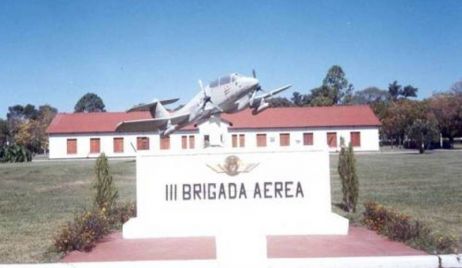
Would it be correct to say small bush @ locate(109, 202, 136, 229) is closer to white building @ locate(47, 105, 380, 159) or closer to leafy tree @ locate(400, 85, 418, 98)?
white building @ locate(47, 105, 380, 159)

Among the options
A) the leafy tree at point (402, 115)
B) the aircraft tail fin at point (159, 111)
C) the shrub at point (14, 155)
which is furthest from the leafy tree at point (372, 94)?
the aircraft tail fin at point (159, 111)

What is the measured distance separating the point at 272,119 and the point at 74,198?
39190 mm

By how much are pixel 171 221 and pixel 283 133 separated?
148 ft

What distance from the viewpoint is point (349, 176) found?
14492 mm

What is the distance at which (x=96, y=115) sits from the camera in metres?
60.2

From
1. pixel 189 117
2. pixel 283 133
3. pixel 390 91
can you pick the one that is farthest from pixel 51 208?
pixel 390 91

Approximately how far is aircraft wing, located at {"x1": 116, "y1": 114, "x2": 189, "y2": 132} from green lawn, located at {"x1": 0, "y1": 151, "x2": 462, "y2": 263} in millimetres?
2955

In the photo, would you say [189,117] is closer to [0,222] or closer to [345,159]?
[345,159]

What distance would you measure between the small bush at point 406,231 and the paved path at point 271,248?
0.21 m

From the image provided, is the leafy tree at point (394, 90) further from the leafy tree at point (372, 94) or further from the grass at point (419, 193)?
the grass at point (419, 193)

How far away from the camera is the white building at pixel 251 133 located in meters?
56.2

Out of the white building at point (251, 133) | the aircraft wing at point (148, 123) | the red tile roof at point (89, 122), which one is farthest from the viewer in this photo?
the red tile roof at point (89, 122)

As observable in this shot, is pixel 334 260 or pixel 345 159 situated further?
pixel 345 159

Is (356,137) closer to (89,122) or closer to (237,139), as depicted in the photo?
(237,139)
